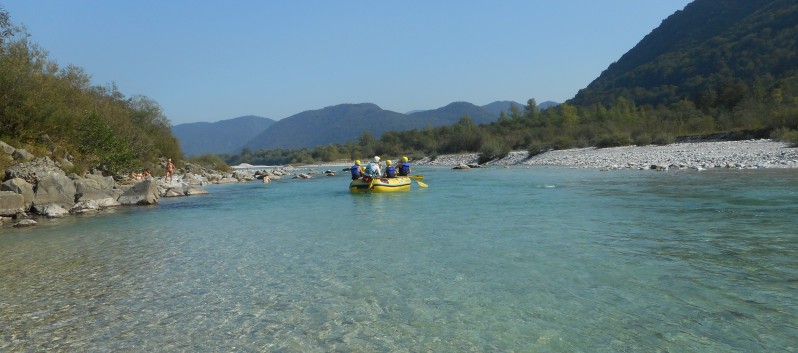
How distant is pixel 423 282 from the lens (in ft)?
26.1

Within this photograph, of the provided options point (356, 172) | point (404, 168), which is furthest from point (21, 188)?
point (404, 168)

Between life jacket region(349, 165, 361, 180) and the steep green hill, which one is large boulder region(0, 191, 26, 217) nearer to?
life jacket region(349, 165, 361, 180)

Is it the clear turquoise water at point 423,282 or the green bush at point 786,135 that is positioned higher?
the green bush at point 786,135

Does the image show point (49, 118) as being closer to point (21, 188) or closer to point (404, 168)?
point (21, 188)

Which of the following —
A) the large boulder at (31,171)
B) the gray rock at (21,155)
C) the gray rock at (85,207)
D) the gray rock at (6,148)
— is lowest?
the gray rock at (85,207)

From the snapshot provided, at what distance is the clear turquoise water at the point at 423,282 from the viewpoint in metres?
5.61

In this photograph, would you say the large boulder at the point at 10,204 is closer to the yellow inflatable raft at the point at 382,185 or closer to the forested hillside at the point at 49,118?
the forested hillside at the point at 49,118

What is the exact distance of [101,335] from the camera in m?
5.94

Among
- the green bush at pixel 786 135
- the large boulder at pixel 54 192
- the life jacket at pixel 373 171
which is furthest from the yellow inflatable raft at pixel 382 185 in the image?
the green bush at pixel 786 135

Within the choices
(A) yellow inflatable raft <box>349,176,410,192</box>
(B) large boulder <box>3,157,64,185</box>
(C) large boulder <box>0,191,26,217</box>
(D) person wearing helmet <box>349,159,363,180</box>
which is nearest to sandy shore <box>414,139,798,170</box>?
(A) yellow inflatable raft <box>349,176,410,192</box>

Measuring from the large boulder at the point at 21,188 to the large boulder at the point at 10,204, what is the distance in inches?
12.0

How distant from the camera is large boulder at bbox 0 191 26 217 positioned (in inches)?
675

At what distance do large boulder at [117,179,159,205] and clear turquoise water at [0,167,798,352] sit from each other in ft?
20.2

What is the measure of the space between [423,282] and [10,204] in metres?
A: 16.7
